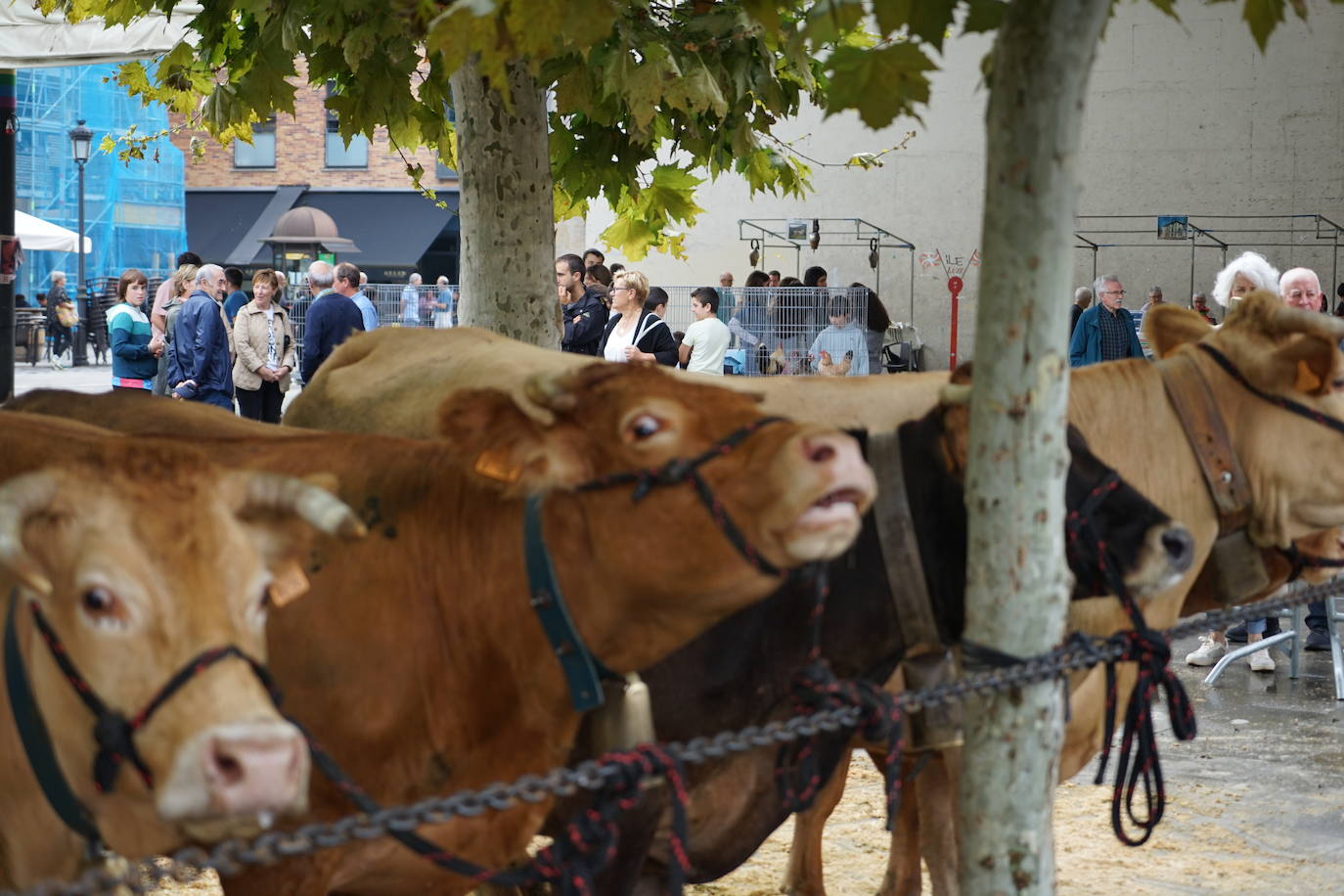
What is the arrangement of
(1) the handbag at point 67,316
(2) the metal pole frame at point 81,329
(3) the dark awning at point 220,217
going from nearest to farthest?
1. (1) the handbag at point 67,316
2. (2) the metal pole frame at point 81,329
3. (3) the dark awning at point 220,217

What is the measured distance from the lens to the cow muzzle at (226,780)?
2.43m

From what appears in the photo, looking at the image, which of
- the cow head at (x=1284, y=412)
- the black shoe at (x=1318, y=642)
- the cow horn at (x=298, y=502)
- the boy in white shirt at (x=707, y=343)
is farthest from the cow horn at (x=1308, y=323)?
the boy in white shirt at (x=707, y=343)

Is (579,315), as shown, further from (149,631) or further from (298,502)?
(149,631)

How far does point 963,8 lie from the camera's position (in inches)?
119

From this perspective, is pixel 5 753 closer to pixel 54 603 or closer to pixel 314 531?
pixel 54 603

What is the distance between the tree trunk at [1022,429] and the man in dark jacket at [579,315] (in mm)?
7792

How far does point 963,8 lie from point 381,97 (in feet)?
10.4

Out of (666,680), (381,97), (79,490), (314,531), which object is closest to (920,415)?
(666,680)

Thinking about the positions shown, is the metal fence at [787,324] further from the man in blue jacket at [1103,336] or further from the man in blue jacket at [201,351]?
the man in blue jacket at [201,351]

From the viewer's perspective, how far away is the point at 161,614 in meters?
2.54

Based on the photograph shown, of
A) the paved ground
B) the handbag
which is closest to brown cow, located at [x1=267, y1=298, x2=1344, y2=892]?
the paved ground

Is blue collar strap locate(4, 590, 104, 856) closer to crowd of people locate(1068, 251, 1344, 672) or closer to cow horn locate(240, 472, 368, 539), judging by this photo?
cow horn locate(240, 472, 368, 539)

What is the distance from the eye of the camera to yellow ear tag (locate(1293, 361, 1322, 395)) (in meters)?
4.26

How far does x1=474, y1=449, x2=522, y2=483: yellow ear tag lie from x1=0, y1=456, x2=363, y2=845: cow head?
1.51 ft
